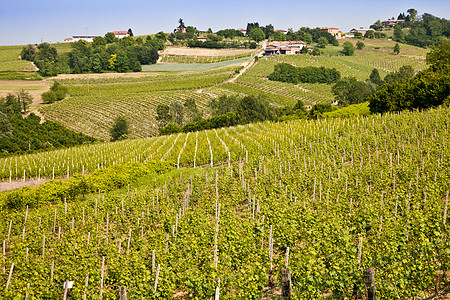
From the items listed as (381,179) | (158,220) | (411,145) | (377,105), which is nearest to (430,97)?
(377,105)

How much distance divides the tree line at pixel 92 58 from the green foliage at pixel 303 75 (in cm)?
4569

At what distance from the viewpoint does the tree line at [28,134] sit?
4954 cm

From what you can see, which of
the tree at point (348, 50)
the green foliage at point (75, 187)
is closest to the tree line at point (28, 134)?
the green foliage at point (75, 187)

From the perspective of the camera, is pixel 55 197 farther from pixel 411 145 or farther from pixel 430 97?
pixel 430 97

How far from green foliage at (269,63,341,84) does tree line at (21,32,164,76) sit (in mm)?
45691

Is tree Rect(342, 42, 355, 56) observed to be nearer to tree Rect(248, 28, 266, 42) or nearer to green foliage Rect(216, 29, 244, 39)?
tree Rect(248, 28, 266, 42)

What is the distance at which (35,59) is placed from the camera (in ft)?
429

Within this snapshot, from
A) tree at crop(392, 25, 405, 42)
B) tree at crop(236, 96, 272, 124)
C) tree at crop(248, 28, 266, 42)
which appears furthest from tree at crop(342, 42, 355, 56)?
tree at crop(236, 96, 272, 124)

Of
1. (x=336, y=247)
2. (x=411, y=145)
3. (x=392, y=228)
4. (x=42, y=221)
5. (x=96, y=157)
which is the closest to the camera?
(x=336, y=247)

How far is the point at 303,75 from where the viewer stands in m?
101

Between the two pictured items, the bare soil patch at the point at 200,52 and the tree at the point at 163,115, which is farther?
the bare soil patch at the point at 200,52

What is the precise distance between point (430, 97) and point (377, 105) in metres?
4.67

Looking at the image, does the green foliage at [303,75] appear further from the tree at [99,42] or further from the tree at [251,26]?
the tree at [251,26]

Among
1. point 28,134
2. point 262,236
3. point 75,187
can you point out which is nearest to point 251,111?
point 28,134
